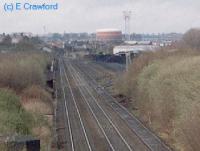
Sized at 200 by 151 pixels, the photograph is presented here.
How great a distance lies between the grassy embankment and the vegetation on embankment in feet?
23.8

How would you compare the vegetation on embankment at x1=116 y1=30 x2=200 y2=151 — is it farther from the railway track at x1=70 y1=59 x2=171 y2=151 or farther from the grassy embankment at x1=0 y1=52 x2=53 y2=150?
the grassy embankment at x1=0 y1=52 x2=53 y2=150

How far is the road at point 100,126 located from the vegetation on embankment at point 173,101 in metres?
1.12

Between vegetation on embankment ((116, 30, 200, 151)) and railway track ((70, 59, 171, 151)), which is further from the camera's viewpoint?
railway track ((70, 59, 171, 151))

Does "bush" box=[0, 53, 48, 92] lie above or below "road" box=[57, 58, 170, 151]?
above

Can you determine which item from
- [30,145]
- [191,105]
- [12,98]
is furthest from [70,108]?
[30,145]

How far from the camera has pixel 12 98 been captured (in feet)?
111

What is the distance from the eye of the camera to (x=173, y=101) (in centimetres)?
3562

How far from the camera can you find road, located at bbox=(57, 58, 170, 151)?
105ft

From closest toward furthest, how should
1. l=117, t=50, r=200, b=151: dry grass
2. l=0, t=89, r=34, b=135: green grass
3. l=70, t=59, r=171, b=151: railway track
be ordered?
1. l=0, t=89, r=34, b=135: green grass
2. l=117, t=50, r=200, b=151: dry grass
3. l=70, t=59, r=171, b=151: railway track

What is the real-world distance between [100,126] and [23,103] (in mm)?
6720

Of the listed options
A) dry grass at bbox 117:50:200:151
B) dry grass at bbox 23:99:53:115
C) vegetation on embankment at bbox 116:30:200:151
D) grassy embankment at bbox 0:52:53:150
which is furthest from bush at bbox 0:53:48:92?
dry grass at bbox 117:50:200:151

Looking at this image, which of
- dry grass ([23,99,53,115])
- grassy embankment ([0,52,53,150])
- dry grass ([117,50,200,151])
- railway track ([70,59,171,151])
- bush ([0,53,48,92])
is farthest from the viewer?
bush ([0,53,48,92])

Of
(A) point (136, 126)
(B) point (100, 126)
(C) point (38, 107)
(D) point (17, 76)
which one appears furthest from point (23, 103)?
(D) point (17, 76)

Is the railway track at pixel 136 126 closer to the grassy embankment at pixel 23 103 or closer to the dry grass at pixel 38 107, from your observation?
the grassy embankment at pixel 23 103
